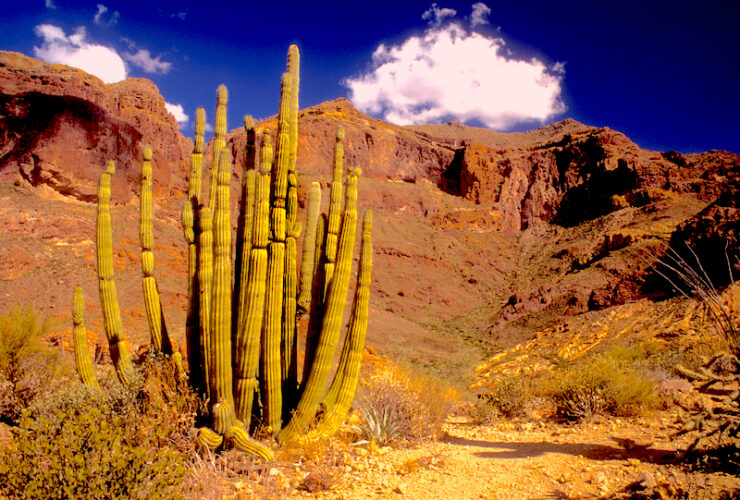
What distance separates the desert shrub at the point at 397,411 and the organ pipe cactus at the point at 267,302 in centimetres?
49

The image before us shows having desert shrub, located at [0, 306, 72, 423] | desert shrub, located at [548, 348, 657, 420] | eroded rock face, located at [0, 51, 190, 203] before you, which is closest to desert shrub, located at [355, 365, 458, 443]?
desert shrub, located at [548, 348, 657, 420]

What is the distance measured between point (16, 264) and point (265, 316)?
23.0m

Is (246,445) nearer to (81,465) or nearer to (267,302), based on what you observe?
(267,302)

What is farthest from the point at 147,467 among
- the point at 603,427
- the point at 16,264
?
the point at 16,264

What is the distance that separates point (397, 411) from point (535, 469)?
2.23 m

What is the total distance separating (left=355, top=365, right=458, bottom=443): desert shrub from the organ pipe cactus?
0.49 m

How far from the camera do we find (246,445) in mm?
5418

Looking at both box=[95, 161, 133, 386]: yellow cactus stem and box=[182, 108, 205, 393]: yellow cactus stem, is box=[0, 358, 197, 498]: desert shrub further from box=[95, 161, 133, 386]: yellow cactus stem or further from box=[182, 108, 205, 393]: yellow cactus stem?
box=[95, 161, 133, 386]: yellow cactus stem

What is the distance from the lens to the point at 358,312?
657cm

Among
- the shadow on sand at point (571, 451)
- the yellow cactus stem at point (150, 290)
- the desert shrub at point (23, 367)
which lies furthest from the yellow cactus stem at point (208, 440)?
the desert shrub at point (23, 367)

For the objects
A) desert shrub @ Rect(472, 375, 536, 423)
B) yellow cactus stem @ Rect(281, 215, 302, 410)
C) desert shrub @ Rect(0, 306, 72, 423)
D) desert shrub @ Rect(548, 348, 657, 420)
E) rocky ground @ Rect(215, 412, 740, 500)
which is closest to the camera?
rocky ground @ Rect(215, 412, 740, 500)

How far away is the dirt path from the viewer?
4418mm

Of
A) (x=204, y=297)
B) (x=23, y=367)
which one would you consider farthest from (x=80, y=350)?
(x=204, y=297)

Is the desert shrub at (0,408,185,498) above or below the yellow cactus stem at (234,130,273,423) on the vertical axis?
below
